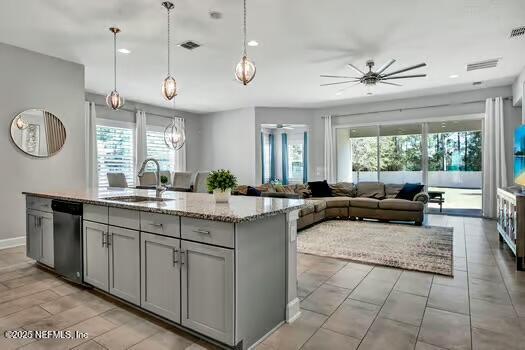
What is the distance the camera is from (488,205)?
6.81 meters

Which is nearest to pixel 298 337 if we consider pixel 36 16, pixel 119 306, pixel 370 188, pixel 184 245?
pixel 184 245

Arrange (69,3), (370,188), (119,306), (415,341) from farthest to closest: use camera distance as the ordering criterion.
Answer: (370,188), (69,3), (119,306), (415,341)

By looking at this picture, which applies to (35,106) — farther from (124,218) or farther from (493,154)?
(493,154)

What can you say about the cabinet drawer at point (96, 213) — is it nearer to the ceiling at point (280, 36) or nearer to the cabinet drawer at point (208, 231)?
the cabinet drawer at point (208, 231)

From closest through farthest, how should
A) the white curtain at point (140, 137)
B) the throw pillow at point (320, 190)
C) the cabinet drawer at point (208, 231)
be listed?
the cabinet drawer at point (208, 231) < the throw pillow at point (320, 190) < the white curtain at point (140, 137)

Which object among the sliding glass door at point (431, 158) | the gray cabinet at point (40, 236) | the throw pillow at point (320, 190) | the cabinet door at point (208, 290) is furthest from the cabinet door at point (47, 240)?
the sliding glass door at point (431, 158)

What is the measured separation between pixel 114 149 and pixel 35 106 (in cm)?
300

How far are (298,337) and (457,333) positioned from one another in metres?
1.13

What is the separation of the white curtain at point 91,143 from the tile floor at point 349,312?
11.3ft

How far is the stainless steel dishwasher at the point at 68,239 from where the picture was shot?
2928 mm

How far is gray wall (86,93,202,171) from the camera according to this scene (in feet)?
24.1

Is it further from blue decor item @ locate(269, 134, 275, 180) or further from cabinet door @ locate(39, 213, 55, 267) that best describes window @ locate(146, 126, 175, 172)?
cabinet door @ locate(39, 213, 55, 267)

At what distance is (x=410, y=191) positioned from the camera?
671cm

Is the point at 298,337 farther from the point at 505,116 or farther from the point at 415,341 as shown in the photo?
A: the point at 505,116
